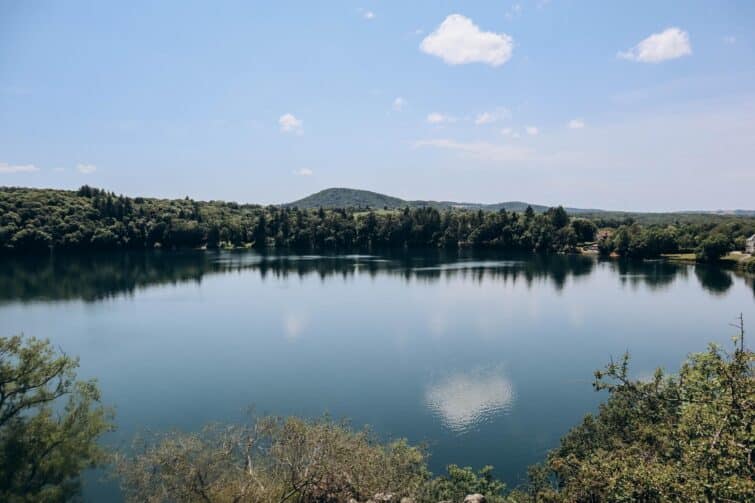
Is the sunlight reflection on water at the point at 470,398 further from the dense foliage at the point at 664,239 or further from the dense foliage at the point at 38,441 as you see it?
Answer: the dense foliage at the point at 664,239

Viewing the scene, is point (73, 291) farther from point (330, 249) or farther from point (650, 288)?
point (650, 288)

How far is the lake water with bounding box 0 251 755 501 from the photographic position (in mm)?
31984

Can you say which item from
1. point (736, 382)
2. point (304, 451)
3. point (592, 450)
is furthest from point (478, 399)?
point (736, 382)

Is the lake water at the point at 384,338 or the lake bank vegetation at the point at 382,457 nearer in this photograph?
the lake bank vegetation at the point at 382,457

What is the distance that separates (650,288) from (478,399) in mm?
64092

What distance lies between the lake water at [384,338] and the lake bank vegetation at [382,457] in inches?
149

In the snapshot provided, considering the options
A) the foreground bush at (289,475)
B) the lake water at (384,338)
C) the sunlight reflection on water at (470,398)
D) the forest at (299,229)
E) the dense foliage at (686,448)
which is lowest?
the sunlight reflection on water at (470,398)

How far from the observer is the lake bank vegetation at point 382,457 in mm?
12555

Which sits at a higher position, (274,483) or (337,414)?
(274,483)

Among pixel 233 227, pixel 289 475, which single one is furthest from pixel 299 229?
pixel 289 475

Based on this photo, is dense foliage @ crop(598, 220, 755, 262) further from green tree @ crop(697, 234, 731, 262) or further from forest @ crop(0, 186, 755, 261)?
green tree @ crop(697, 234, 731, 262)

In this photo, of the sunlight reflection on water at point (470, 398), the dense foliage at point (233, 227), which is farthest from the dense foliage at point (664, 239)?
the sunlight reflection on water at point (470, 398)

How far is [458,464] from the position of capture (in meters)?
25.9

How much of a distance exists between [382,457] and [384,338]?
106 ft
